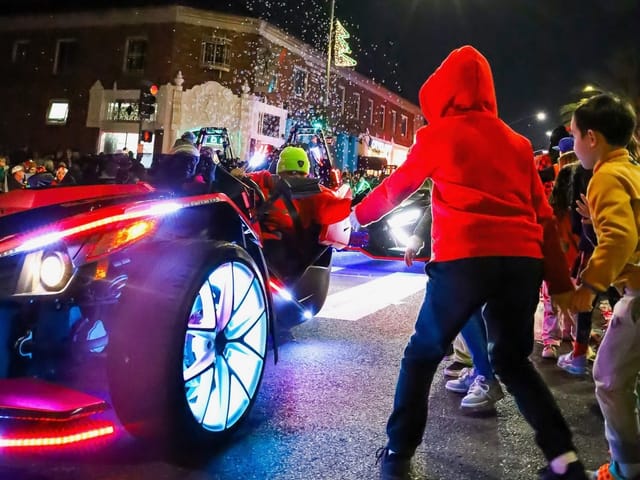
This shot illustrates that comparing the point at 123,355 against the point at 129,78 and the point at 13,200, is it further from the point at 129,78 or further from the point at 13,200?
the point at 129,78

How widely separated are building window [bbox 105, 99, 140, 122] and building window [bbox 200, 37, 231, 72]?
3738 millimetres

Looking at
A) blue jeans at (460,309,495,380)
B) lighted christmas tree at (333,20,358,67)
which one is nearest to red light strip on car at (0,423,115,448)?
blue jeans at (460,309,495,380)

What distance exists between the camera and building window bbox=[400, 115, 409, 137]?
155 ft

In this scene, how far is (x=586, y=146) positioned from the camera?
2664 mm

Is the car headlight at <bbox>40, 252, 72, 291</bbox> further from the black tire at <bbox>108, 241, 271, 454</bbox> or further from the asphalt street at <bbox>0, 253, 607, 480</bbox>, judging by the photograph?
the asphalt street at <bbox>0, 253, 607, 480</bbox>

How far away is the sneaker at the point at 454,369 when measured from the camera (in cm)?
432

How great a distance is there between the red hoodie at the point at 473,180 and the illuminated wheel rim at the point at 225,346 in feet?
2.39

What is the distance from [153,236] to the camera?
2.77 metres

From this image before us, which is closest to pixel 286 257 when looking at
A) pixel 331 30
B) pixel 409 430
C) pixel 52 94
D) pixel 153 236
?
pixel 153 236

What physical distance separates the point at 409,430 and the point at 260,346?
37.4 inches

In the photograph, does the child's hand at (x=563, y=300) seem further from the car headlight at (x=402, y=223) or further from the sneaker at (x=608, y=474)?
the car headlight at (x=402, y=223)

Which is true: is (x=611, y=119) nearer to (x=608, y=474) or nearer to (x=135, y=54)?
(x=608, y=474)

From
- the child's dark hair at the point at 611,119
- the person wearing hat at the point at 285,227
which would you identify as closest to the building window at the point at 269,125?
the person wearing hat at the point at 285,227

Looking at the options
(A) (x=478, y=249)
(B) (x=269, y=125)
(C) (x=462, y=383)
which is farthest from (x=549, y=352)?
(B) (x=269, y=125)
